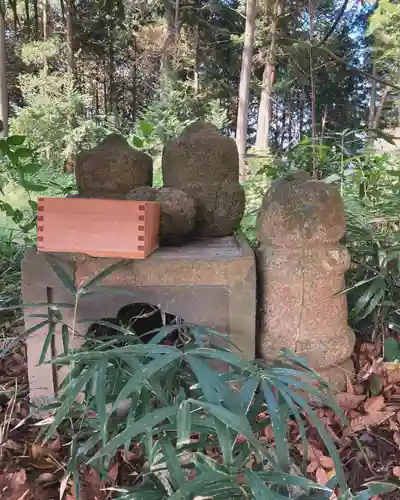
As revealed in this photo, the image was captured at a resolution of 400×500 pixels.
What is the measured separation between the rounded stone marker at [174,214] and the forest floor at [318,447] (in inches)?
25.2

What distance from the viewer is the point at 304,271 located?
1.34 m

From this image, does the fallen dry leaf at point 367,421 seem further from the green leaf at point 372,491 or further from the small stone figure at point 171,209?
the small stone figure at point 171,209

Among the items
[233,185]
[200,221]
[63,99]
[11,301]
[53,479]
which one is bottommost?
[53,479]

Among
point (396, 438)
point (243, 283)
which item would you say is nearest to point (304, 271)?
point (243, 283)

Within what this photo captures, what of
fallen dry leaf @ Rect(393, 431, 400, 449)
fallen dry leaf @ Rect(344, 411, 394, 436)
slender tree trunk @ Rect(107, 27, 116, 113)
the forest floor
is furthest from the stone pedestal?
slender tree trunk @ Rect(107, 27, 116, 113)

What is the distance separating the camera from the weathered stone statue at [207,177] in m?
1.63

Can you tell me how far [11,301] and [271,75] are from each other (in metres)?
8.13

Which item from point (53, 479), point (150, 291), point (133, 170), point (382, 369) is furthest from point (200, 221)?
point (53, 479)

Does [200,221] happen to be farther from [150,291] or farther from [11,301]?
[11,301]

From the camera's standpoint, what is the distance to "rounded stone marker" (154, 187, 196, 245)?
142cm

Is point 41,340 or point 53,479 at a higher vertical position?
Answer: point 41,340

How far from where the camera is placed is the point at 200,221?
5.41ft

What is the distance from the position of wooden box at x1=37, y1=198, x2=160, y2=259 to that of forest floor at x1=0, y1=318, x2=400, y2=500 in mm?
419

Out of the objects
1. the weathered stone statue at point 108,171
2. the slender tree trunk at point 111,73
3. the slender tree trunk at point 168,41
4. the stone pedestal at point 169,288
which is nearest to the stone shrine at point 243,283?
the stone pedestal at point 169,288
